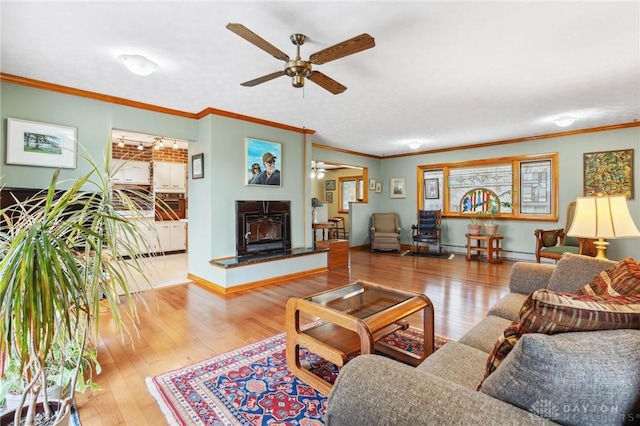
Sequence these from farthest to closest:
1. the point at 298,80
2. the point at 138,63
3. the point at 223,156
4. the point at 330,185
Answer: the point at 330,185 < the point at 223,156 < the point at 138,63 < the point at 298,80

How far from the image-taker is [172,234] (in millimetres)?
6578

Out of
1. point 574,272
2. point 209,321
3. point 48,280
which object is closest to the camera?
point 48,280

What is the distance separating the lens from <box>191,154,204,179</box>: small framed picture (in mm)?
4148

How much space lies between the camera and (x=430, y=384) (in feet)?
2.84

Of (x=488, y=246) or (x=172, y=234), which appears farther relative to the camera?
(x=172, y=234)

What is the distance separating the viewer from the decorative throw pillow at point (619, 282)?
1.20 meters

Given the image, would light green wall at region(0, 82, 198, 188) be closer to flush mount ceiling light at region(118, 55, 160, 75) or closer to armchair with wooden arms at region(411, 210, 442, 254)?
flush mount ceiling light at region(118, 55, 160, 75)

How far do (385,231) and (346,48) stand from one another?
5568mm

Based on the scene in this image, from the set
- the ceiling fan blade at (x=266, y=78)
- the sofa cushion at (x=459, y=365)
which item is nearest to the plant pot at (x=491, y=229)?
the sofa cushion at (x=459, y=365)

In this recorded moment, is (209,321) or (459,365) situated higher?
(459,365)

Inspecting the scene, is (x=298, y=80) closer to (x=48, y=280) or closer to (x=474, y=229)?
(x=48, y=280)

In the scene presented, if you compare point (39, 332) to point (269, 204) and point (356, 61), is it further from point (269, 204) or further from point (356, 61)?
point (269, 204)

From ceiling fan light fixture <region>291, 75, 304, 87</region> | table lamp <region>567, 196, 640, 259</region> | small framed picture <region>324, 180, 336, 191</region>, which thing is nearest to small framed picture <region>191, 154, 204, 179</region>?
ceiling fan light fixture <region>291, 75, 304, 87</region>

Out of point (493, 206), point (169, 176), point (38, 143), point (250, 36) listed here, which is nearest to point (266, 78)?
point (250, 36)
